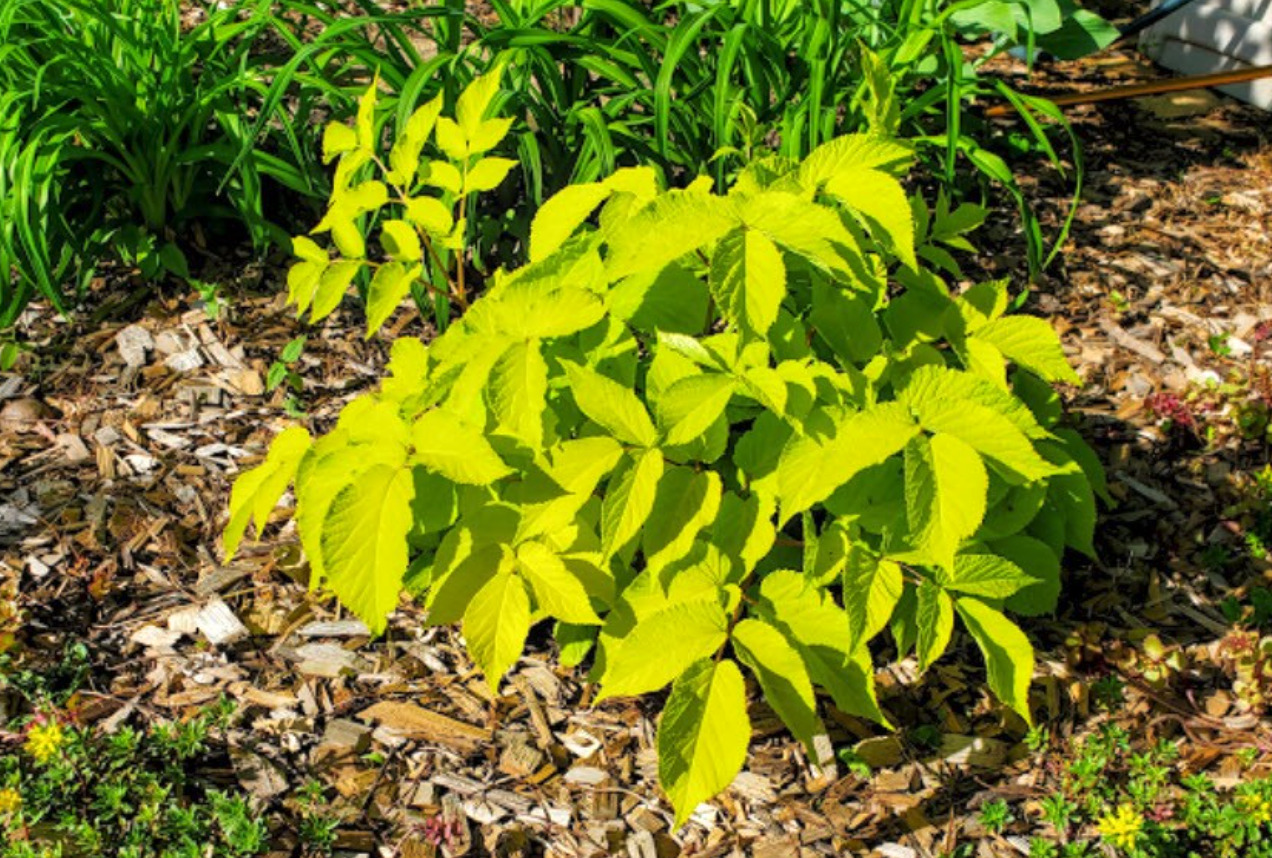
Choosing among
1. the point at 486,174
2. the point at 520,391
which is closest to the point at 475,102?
the point at 486,174

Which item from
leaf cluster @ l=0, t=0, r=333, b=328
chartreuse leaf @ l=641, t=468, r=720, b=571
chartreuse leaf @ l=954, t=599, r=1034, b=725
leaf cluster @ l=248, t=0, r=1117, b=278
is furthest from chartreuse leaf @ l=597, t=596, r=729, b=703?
leaf cluster @ l=0, t=0, r=333, b=328

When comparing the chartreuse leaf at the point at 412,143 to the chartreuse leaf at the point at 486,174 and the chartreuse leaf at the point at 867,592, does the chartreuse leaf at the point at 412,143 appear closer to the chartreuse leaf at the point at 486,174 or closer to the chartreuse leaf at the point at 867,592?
the chartreuse leaf at the point at 486,174

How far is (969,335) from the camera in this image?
1992mm

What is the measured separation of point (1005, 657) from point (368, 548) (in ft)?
3.15

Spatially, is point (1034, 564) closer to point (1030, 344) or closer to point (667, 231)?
point (1030, 344)

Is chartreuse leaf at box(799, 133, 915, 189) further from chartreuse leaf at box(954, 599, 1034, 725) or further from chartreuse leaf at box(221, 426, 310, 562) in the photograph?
chartreuse leaf at box(221, 426, 310, 562)

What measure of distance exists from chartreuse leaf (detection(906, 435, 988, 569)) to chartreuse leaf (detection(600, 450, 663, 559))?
0.35 meters

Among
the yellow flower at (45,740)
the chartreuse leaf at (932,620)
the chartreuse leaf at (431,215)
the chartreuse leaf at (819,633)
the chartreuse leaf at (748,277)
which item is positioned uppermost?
the chartreuse leaf at (748,277)

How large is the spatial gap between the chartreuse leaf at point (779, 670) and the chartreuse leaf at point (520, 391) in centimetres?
41

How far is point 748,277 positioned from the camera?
1.49 metres

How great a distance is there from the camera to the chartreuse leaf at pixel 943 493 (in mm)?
1492

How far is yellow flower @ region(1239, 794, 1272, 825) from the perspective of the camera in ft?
6.32

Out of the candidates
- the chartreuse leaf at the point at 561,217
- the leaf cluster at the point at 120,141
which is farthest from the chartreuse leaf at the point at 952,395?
the leaf cluster at the point at 120,141

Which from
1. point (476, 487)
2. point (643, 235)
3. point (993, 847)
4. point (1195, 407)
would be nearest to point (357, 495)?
point (476, 487)
